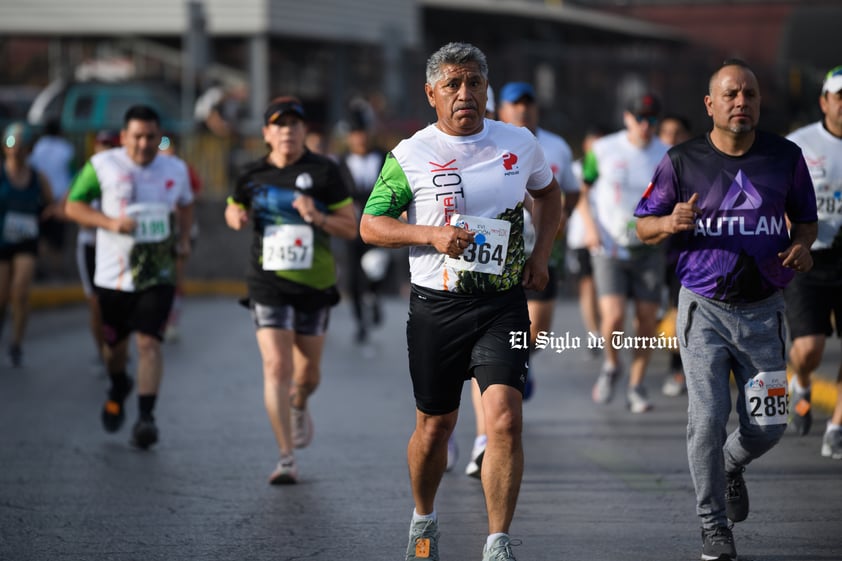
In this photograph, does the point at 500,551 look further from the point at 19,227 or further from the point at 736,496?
the point at 19,227

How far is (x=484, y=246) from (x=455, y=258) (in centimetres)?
13

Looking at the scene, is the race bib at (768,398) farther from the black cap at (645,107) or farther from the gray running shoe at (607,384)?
the gray running shoe at (607,384)

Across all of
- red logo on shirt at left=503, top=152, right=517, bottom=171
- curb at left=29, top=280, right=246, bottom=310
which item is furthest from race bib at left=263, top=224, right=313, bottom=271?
curb at left=29, top=280, right=246, bottom=310

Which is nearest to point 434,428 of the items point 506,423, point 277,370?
point 506,423

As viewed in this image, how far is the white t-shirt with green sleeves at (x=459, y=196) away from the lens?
246 inches

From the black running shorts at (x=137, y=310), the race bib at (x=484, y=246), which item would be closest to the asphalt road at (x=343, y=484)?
the black running shorts at (x=137, y=310)

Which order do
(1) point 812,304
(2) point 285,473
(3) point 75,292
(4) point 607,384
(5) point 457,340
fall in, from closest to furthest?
(5) point 457,340 → (2) point 285,473 → (1) point 812,304 → (4) point 607,384 → (3) point 75,292

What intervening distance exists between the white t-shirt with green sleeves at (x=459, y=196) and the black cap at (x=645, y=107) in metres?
4.86

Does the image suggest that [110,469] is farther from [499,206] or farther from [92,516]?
[499,206]

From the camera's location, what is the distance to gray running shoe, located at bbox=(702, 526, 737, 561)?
20.7 feet

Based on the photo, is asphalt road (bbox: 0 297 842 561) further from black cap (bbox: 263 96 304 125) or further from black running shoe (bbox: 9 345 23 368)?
black cap (bbox: 263 96 304 125)

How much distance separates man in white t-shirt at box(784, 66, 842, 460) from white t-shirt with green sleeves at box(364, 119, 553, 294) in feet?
9.43

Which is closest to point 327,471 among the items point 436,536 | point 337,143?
point 436,536

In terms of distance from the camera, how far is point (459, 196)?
20.5 ft
